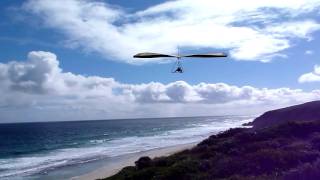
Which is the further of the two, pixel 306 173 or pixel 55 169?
pixel 55 169

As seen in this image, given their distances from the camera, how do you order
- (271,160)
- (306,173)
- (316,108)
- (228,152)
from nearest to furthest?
1. (306,173)
2. (271,160)
3. (228,152)
4. (316,108)

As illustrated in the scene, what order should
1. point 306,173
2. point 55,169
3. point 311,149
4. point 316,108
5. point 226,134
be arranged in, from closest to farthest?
point 306,173
point 311,149
point 226,134
point 55,169
point 316,108

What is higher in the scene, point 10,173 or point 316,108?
point 316,108

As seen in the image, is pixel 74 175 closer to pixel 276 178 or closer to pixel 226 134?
pixel 226 134

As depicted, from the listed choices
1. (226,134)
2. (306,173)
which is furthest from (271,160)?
(226,134)

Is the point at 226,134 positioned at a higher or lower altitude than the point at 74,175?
higher

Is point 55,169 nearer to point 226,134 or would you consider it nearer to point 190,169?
point 226,134

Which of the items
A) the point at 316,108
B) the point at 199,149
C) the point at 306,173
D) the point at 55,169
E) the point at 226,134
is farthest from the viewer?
the point at 316,108

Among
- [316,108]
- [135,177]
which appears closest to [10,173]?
[135,177]

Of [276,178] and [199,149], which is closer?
[276,178]
